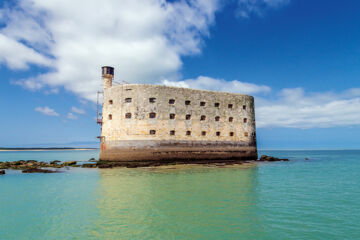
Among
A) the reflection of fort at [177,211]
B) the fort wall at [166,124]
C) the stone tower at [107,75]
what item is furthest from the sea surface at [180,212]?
the stone tower at [107,75]

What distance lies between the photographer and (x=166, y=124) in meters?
25.2

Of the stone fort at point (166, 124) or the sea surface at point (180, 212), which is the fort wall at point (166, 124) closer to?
the stone fort at point (166, 124)

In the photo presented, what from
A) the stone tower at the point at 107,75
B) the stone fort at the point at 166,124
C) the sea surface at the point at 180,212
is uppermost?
the stone tower at the point at 107,75

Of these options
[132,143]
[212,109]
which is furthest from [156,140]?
[212,109]

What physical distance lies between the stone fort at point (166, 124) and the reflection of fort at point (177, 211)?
1156 centimetres

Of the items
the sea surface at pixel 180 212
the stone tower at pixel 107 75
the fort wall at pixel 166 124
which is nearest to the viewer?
the sea surface at pixel 180 212

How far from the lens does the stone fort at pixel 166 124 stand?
24.5 metres

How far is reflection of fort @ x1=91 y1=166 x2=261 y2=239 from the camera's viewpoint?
6.71m

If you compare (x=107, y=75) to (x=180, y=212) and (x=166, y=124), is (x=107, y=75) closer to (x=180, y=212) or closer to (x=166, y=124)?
(x=166, y=124)

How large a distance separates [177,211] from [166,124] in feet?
55.8

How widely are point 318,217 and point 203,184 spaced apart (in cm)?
633

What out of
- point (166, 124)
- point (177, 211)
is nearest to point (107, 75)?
point (166, 124)

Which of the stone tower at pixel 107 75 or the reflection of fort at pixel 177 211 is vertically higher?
the stone tower at pixel 107 75

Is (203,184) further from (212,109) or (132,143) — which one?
(212,109)
